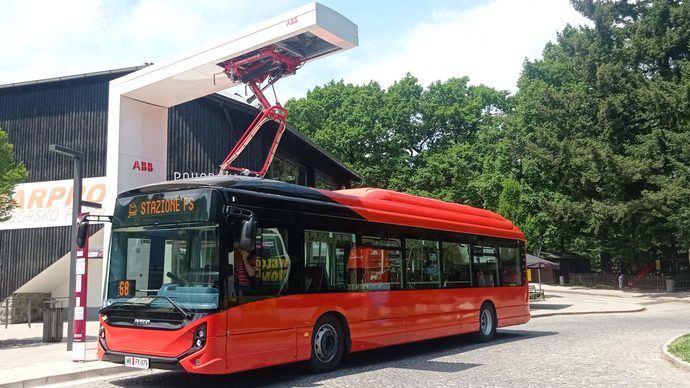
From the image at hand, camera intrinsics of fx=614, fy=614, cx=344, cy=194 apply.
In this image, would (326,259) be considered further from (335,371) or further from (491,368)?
(491,368)

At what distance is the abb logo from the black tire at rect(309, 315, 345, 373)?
8.94 m

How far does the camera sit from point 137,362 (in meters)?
8.24

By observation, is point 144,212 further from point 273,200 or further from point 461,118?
point 461,118

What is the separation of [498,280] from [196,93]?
30.9 feet

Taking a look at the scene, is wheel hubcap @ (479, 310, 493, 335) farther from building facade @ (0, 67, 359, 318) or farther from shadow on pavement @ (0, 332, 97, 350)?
building facade @ (0, 67, 359, 318)

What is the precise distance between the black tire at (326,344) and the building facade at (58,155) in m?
12.6

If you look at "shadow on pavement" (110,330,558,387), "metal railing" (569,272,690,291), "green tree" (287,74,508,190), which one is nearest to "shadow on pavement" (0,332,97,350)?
"shadow on pavement" (110,330,558,387)

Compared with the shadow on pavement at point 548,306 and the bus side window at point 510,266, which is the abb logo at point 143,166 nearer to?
the bus side window at point 510,266

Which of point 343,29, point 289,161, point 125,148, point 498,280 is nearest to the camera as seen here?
point 343,29

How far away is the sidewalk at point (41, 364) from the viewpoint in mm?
9578

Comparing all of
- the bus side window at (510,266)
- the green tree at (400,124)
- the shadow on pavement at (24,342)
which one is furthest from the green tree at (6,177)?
the green tree at (400,124)

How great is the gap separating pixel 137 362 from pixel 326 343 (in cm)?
310

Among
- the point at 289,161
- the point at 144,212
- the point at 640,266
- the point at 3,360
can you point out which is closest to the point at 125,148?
the point at 3,360

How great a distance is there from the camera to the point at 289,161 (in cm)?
2823
